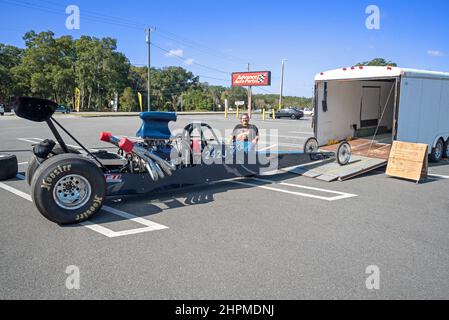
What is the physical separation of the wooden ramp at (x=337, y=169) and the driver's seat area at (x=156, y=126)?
360cm

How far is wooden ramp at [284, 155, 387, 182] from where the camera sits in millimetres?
7392

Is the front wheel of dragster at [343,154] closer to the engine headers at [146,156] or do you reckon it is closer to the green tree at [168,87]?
the engine headers at [146,156]

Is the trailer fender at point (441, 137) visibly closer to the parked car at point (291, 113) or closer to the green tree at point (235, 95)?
the parked car at point (291, 113)

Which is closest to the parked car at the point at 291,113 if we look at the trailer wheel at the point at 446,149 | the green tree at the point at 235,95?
the trailer wheel at the point at 446,149

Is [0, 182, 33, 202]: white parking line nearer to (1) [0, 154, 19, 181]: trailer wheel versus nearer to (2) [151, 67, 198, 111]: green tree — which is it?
(1) [0, 154, 19, 181]: trailer wheel

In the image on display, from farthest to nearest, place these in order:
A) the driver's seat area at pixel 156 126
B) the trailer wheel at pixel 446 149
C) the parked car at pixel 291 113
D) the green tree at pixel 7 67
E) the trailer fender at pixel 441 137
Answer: the green tree at pixel 7 67 < the parked car at pixel 291 113 < the trailer wheel at pixel 446 149 < the trailer fender at pixel 441 137 < the driver's seat area at pixel 156 126

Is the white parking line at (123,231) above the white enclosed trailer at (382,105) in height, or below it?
below

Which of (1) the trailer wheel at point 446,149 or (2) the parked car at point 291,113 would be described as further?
(2) the parked car at point 291,113

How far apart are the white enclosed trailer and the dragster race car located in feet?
9.87

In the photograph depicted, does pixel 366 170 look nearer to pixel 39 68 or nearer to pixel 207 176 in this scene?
pixel 207 176

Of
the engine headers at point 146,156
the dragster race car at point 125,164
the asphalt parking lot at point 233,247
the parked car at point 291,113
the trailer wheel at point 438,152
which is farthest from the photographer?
the parked car at point 291,113

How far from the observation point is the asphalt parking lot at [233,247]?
2.96m

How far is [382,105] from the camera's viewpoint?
1260 centimetres

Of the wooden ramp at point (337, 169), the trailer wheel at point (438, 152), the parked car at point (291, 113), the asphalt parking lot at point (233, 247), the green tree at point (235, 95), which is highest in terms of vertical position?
the green tree at point (235, 95)
